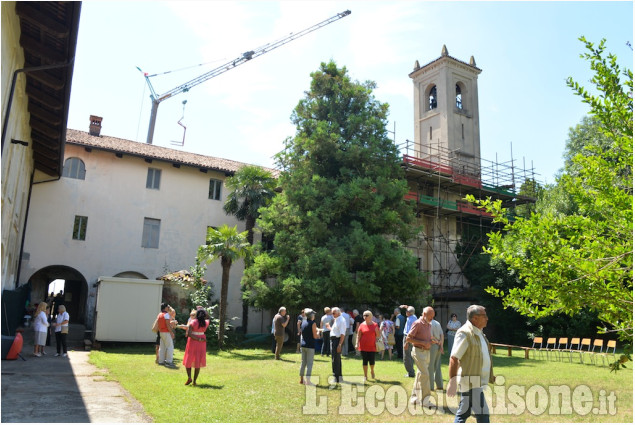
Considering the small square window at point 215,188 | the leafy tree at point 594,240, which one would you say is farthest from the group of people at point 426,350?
the small square window at point 215,188

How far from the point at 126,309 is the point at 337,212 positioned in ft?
31.0

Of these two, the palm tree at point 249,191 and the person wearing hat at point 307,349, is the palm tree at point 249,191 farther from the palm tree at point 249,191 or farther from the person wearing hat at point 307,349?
the person wearing hat at point 307,349

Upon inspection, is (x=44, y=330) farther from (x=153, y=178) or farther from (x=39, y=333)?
(x=153, y=178)

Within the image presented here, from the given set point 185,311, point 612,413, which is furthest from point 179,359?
point 612,413

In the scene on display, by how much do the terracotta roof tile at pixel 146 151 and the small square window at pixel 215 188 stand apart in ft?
2.78

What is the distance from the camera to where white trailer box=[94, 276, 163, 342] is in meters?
17.9

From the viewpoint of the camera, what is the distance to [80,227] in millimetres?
25500

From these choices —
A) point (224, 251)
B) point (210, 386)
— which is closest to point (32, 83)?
point (210, 386)

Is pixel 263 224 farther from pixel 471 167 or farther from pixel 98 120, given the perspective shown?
pixel 471 167

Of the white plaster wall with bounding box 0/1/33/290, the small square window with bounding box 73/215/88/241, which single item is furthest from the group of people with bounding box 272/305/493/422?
the small square window with bounding box 73/215/88/241

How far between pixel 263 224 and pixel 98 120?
11.9m

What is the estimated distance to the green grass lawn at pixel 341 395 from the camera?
7.75m

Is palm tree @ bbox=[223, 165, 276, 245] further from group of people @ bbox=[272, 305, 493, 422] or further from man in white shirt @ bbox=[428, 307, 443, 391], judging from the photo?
man in white shirt @ bbox=[428, 307, 443, 391]

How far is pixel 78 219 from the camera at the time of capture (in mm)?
25484
